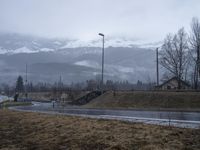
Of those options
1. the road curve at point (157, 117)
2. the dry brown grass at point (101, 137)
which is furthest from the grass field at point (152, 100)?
the dry brown grass at point (101, 137)

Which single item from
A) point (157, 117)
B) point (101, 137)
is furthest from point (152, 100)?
point (101, 137)

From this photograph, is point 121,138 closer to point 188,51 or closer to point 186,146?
point 186,146

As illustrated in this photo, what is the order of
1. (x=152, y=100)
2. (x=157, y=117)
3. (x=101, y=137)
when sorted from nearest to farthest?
(x=101, y=137) → (x=157, y=117) → (x=152, y=100)

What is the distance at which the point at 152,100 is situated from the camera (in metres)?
40.6

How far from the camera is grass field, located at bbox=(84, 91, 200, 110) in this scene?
36.7 meters

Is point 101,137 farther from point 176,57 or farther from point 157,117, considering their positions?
point 176,57

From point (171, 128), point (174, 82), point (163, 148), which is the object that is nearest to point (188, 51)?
point (174, 82)

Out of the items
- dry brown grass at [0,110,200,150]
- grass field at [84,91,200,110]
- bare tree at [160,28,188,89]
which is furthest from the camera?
bare tree at [160,28,188,89]

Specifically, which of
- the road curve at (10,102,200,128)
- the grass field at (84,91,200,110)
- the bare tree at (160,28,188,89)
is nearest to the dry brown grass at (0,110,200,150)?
the road curve at (10,102,200,128)

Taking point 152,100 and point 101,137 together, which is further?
point 152,100

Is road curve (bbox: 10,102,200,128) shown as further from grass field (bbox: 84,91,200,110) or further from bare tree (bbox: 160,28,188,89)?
bare tree (bbox: 160,28,188,89)

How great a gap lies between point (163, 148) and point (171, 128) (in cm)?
373

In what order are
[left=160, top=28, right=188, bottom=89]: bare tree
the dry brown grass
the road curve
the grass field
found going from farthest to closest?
[left=160, top=28, right=188, bottom=89]: bare tree, the grass field, the road curve, the dry brown grass

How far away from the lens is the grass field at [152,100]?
36.7 meters
